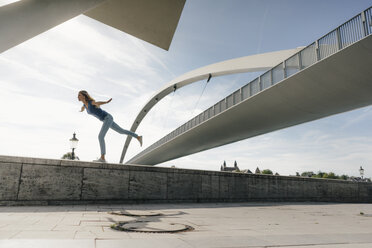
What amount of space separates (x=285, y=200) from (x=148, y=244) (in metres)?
10.3

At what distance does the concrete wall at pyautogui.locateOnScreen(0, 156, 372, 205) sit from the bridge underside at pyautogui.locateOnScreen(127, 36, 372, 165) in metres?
7.35

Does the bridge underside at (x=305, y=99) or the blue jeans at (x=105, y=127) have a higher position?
the bridge underside at (x=305, y=99)

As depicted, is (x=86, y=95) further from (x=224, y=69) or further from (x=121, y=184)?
(x=224, y=69)

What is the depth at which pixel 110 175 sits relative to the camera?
304 inches

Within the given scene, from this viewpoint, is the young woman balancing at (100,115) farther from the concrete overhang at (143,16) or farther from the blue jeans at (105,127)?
the concrete overhang at (143,16)

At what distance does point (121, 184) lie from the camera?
308 inches

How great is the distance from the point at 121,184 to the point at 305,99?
16.5 m

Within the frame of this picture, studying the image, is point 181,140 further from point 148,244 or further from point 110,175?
point 148,244

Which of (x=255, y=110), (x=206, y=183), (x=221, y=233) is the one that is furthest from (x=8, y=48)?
(x=255, y=110)

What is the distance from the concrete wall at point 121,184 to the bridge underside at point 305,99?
7.35 metres

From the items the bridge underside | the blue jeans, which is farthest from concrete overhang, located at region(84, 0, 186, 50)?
the bridge underside

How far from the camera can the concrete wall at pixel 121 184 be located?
6570 mm

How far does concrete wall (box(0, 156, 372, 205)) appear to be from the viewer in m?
6.57

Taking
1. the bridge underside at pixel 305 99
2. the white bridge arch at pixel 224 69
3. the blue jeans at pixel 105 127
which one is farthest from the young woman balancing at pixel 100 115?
the white bridge arch at pixel 224 69
